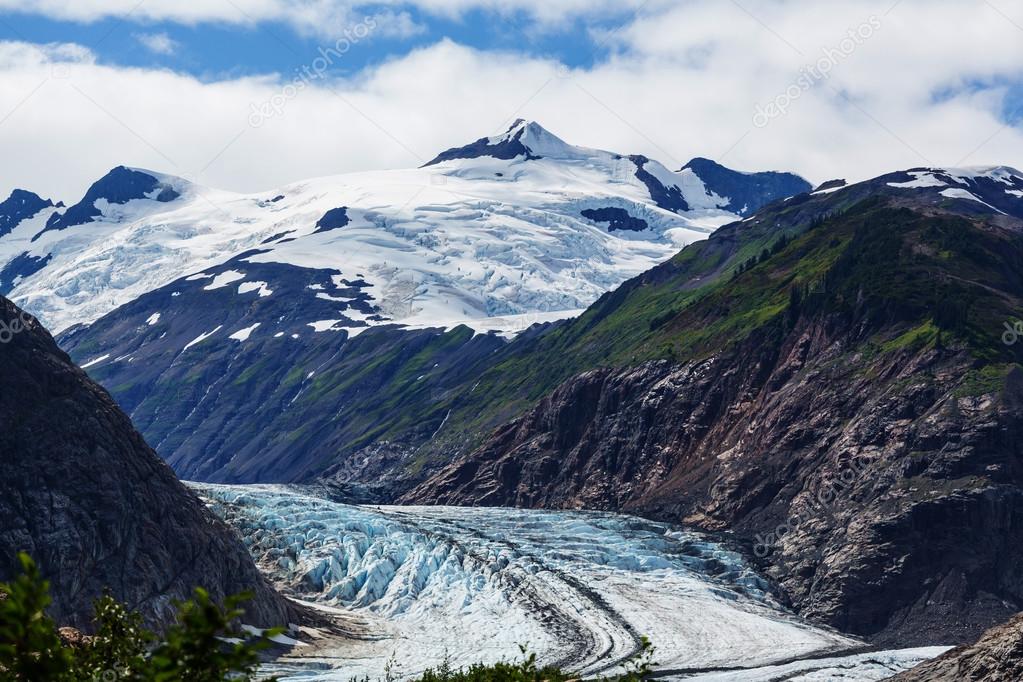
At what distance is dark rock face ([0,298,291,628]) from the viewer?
329ft

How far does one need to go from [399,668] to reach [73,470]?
30568 mm

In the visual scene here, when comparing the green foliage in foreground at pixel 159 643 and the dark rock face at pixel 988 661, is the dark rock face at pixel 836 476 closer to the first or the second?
the dark rock face at pixel 988 661

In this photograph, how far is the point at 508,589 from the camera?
13250cm

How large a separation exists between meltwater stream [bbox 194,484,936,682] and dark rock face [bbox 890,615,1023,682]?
3616 centimetres

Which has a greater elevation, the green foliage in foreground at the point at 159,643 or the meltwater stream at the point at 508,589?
the green foliage in foreground at the point at 159,643

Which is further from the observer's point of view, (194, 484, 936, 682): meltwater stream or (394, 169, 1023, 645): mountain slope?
(394, 169, 1023, 645): mountain slope

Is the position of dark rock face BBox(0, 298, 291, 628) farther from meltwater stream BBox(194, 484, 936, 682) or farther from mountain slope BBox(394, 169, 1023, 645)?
mountain slope BBox(394, 169, 1023, 645)

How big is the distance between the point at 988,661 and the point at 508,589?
78.1 metres

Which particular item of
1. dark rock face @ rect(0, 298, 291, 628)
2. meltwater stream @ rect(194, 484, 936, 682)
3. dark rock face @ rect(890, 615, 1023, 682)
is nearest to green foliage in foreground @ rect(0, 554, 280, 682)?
dark rock face @ rect(890, 615, 1023, 682)

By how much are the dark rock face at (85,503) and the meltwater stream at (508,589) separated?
1201 centimetres

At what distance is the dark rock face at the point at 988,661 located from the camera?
56.5 m

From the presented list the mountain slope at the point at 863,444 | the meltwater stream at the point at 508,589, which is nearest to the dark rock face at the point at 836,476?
the mountain slope at the point at 863,444

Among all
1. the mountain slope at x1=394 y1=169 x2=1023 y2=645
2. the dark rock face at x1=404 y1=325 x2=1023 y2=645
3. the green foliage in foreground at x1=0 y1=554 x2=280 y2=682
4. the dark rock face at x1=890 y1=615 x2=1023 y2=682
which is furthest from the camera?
the mountain slope at x1=394 y1=169 x2=1023 y2=645

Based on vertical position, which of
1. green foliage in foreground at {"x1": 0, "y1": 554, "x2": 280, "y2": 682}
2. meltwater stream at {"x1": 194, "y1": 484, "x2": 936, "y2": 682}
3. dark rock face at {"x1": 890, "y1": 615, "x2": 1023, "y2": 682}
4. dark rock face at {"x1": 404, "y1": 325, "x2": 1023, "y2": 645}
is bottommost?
meltwater stream at {"x1": 194, "y1": 484, "x2": 936, "y2": 682}
